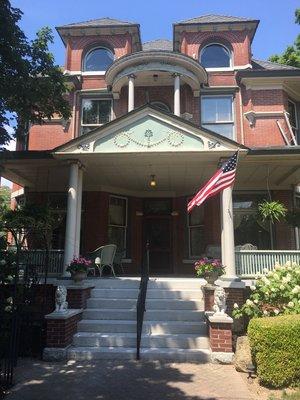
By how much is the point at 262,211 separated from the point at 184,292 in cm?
317

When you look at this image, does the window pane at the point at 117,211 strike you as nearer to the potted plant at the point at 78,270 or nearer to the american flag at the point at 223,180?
the potted plant at the point at 78,270

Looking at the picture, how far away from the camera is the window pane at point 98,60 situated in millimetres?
14836

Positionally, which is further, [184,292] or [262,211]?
[262,211]

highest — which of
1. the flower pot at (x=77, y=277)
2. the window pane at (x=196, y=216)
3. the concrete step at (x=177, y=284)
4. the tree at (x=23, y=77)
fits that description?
the tree at (x=23, y=77)

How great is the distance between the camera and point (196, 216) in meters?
13.6

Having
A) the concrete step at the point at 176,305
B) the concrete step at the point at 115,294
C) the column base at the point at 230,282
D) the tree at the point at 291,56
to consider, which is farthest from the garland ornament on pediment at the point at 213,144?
the tree at the point at 291,56

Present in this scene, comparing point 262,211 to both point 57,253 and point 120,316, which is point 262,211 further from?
point 57,253

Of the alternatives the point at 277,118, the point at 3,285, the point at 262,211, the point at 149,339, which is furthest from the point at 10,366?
the point at 277,118

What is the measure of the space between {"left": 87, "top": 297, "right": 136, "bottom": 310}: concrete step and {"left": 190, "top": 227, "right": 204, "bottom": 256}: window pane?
4.98 m

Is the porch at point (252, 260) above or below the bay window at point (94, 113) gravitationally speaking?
below

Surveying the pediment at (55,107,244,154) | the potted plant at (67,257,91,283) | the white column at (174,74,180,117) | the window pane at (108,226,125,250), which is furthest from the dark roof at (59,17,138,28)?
the potted plant at (67,257,91,283)

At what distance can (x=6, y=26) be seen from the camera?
26.2 ft

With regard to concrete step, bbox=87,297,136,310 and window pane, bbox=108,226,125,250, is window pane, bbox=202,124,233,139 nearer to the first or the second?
window pane, bbox=108,226,125,250

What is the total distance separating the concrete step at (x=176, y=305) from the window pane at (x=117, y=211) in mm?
5050
